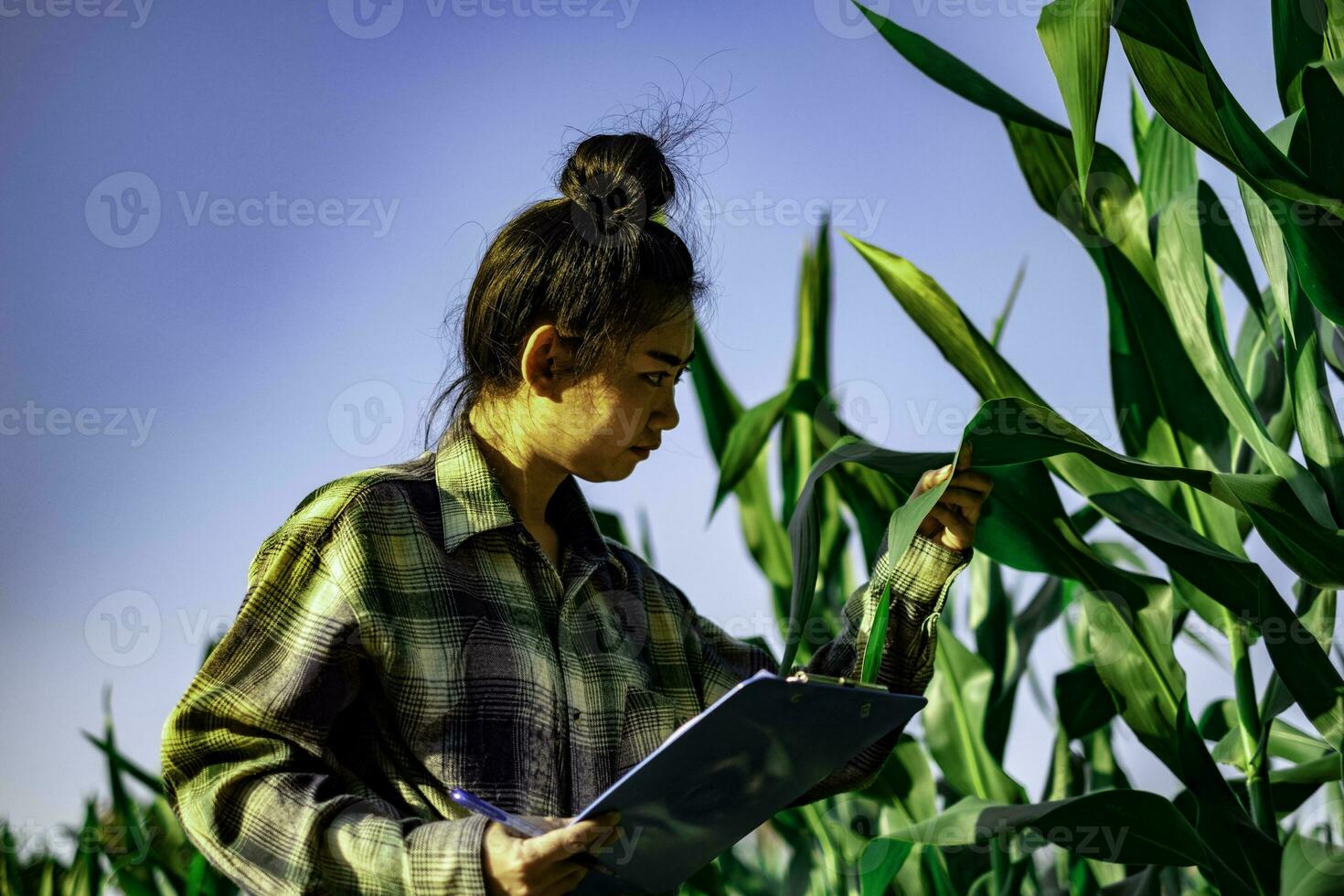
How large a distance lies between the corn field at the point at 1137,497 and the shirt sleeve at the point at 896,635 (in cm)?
4

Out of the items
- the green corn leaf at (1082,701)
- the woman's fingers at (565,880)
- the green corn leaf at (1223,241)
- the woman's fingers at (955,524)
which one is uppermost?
the green corn leaf at (1223,241)

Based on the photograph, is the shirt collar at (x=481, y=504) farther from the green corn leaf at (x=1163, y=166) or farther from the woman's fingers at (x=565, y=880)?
the green corn leaf at (x=1163, y=166)

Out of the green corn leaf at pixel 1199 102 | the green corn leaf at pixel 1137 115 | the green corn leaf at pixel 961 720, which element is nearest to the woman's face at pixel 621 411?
the green corn leaf at pixel 1199 102

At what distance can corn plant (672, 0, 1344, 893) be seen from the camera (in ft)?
2.10

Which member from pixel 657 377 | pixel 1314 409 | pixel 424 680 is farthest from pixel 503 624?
pixel 1314 409

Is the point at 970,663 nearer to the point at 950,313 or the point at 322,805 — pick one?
the point at 950,313

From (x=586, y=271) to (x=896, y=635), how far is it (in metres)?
0.27

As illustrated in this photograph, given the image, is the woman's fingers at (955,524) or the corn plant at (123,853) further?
the corn plant at (123,853)

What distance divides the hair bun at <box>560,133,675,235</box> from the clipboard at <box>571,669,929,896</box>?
294mm

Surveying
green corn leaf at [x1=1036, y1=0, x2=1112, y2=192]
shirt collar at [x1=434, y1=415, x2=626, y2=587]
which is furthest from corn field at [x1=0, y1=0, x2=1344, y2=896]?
shirt collar at [x1=434, y1=415, x2=626, y2=587]

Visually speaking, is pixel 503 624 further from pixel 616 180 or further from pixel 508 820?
pixel 616 180

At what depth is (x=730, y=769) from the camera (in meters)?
0.54

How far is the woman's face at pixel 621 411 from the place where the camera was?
669 millimetres

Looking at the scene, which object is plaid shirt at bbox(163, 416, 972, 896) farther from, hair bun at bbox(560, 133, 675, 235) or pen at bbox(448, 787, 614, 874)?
hair bun at bbox(560, 133, 675, 235)
